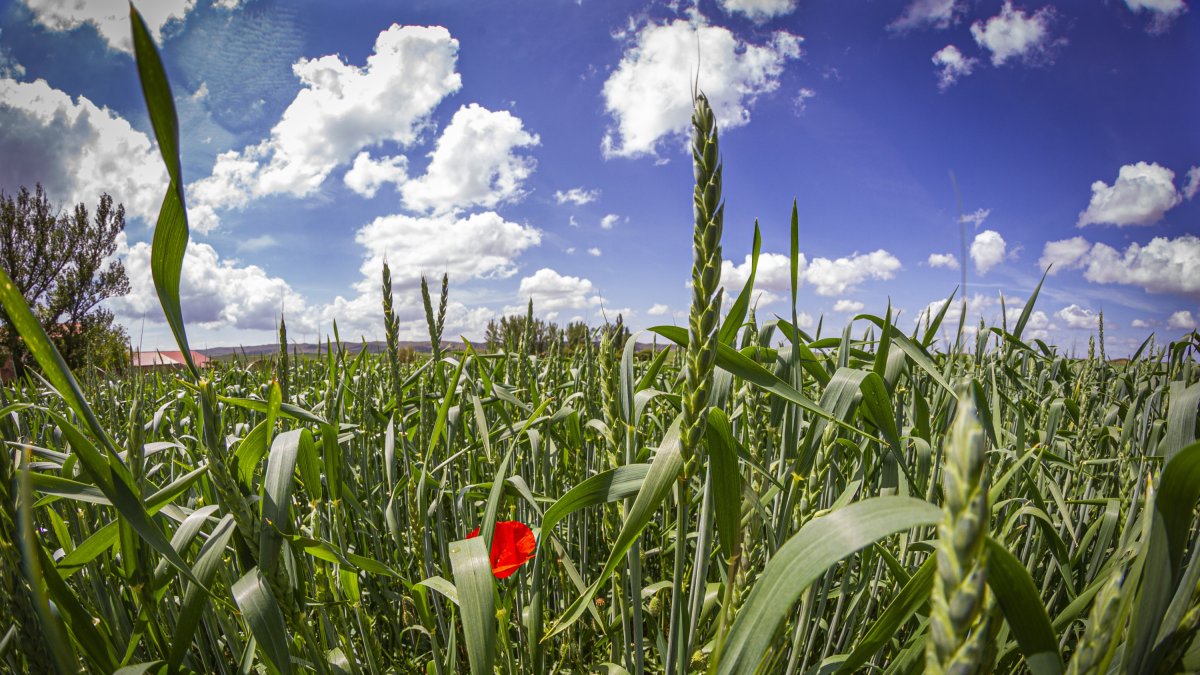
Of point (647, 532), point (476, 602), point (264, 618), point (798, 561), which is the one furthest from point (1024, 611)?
point (647, 532)

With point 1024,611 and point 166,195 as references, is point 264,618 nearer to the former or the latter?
point 166,195

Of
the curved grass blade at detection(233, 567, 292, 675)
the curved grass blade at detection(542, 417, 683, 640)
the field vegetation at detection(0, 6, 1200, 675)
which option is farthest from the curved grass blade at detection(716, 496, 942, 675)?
the curved grass blade at detection(233, 567, 292, 675)

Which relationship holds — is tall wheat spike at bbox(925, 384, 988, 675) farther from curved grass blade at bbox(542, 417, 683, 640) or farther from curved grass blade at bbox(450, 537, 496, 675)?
curved grass blade at bbox(450, 537, 496, 675)

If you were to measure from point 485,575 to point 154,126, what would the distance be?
0.71 meters

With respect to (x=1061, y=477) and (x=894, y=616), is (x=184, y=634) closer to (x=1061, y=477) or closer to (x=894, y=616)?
(x=894, y=616)

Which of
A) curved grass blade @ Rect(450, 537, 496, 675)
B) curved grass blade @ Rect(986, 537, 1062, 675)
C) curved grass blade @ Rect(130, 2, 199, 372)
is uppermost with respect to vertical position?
curved grass blade @ Rect(130, 2, 199, 372)

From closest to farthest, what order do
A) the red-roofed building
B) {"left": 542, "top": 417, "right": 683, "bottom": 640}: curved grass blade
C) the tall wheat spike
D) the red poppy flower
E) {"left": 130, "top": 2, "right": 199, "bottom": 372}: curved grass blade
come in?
1. the tall wheat spike
2. {"left": 130, "top": 2, "right": 199, "bottom": 372}: curved grass blade
3. {"left": 542, "top": 417, "right": 683, "bottom": 640}: curved grass blade
4. the red poppy flower
5. the red-roofed building

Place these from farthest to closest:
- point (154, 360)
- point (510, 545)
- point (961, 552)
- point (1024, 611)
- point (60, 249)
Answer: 1. point (60, 249)
2. point (154, 360)
3. point (510, 545)
4. point (1024, 611)
5. point (961, 552)

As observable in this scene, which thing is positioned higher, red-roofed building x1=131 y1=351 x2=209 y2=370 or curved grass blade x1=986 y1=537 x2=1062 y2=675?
red-roofed building x1=131 y1=351 x2=209 y2=370

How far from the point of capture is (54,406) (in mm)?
2863

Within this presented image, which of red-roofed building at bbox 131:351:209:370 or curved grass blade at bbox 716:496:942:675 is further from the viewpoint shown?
red-roofed building at bbox 131:351:209:370

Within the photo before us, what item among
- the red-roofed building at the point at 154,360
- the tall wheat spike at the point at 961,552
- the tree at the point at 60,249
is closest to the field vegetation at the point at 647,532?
the tall wheat spike at the point at 961,552

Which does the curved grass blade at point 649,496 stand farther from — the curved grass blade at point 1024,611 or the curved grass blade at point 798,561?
the curved grass blade at point 1024,611

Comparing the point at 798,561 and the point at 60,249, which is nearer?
the point at 798,561
